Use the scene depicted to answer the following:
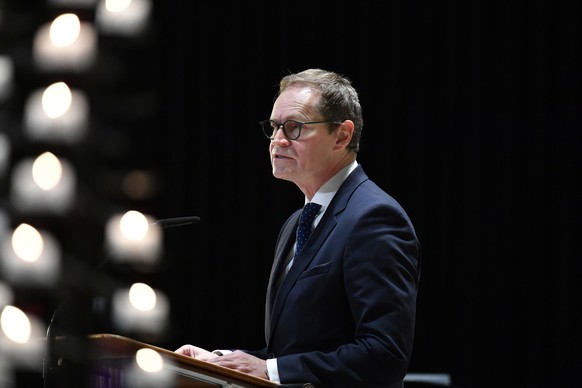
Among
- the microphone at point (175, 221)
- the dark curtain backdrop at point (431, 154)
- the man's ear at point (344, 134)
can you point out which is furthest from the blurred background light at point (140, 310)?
the dark curtain backdrop at point (431, 154)

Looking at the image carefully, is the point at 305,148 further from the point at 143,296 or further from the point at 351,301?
the point at 143,296

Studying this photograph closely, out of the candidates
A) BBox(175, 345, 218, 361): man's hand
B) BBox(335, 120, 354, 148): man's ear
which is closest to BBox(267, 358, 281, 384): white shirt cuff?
BBox(175, 345, 218, 361): man's hand

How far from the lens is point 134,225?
492 millimetres

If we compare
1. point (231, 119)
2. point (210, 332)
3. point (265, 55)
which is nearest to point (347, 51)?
point (265, 55)

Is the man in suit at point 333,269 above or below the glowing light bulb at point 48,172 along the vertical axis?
below

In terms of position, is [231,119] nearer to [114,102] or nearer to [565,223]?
[565,223]

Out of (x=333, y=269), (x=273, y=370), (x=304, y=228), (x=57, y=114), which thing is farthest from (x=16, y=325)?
(x=304, y=228)

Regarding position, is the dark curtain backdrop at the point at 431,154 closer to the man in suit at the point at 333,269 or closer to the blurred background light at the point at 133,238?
the man in suit at the point at 333,269

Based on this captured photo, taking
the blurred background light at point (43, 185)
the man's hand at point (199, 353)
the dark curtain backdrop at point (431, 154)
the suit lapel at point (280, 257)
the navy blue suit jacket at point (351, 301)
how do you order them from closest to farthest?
the blurred background light at point (43, 185), the navy blue suit jacket at point (351, 301), the man's hand at point (199, 353), the suit lapel at point (280, 257), the dark curtain backdrop at point (431, 154)

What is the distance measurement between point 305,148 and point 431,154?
207 cm

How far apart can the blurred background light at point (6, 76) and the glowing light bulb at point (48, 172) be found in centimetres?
4

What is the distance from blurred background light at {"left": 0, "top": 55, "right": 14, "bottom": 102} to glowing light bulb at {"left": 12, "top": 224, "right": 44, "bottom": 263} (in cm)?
7

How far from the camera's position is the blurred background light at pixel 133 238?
1.46 feet

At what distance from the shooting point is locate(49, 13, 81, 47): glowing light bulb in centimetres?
43
